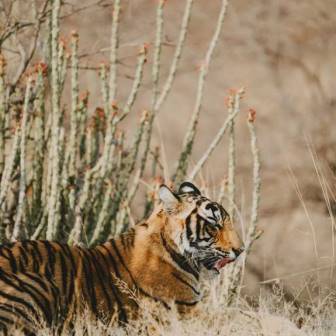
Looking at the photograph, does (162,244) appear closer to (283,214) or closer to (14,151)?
(14,151)

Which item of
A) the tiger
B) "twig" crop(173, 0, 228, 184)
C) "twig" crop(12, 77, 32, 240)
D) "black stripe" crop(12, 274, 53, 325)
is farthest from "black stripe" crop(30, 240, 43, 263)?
"twig" crop(173, 0, 228, 184)

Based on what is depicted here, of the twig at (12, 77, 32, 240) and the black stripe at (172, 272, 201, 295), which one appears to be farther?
the twig at (12, 77, 32, 240)

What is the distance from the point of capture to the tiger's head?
5.07 m

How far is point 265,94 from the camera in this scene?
11.3 metres

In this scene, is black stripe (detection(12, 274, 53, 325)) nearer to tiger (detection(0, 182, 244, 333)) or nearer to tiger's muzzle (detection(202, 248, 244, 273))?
tiger (detection(0, 182, 244, 333))

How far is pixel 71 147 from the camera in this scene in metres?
6.47

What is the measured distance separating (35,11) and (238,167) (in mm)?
3754

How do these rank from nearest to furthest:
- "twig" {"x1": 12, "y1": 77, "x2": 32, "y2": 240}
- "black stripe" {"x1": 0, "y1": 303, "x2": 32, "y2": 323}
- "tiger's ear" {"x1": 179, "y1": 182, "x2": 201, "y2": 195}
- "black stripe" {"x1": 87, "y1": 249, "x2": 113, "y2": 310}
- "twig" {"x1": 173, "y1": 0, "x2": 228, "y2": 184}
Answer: "black stripe" {"x1": 0, "y1": 303, "x2": 32, "y2": 323} → "black stripe" {"x1": 87, "y1": 249, "x2": 113, "y2": 310} → "tiger's ear" {"x1": 179, "y1": 182, "x2": 201, "y2": 195} → "twig" {"x1": 12, "y1": 77, "x2": 32, "y2": 240} → "twig" {"x1": 173, "y1": 0, "x2": 228, "y2": 184}

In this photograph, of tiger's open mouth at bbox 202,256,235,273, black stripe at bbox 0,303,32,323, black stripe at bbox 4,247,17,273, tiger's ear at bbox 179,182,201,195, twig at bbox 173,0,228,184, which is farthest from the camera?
twig at bbox 173,0,228,184

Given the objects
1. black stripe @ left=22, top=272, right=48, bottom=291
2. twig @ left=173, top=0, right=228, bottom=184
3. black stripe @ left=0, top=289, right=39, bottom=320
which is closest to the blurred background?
twig @ left=173, top=0, right=228, bottom=184

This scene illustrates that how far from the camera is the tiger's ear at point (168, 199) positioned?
5060mm

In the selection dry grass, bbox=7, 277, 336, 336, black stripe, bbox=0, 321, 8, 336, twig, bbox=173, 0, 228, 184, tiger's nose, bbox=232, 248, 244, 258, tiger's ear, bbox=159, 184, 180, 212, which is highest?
twig, bbox=173, 0, 228, 184

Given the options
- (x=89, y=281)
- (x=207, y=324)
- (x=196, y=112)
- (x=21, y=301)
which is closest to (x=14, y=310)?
(x=21, y=301)

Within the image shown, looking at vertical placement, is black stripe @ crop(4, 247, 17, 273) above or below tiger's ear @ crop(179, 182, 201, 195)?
below
